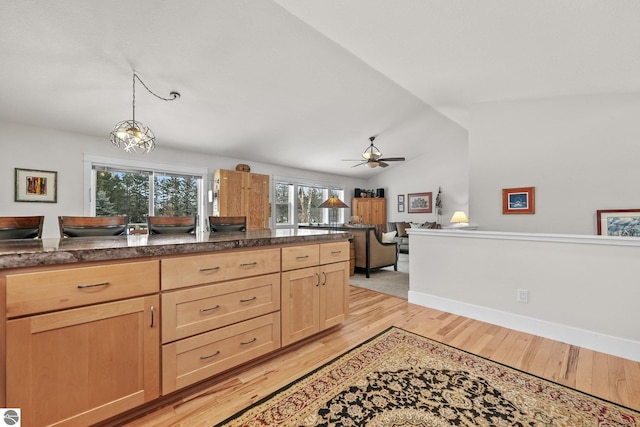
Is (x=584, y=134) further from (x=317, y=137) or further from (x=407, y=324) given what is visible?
(x=317, y=137)

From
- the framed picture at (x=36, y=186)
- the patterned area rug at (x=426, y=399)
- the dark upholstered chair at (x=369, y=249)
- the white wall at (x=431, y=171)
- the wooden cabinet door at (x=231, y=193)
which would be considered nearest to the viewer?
the patterned area rug at (x=426, y=399)

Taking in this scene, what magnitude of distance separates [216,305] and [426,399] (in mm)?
1393

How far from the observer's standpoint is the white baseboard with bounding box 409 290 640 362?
6.96ft

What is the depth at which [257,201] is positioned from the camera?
5.73 meters

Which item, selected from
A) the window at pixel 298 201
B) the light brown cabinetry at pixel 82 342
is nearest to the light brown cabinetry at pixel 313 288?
the light brown cabinetry at pixel 82 342

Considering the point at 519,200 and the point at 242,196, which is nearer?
the point at 519,200

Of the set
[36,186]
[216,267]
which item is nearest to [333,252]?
[216,267]

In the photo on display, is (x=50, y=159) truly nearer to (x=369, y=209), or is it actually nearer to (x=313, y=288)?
(x=313, y=288)

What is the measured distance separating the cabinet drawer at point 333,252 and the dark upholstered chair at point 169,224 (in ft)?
4.14

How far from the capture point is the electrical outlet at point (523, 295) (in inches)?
102

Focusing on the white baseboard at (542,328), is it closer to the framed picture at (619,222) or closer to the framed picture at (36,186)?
the framed picture at (619,222)

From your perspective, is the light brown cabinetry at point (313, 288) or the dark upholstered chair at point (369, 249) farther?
the dark upholstered chair at point (369, 249)

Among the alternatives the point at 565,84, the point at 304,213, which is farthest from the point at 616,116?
the point at 304,213

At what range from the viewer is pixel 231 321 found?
1.74 metres
